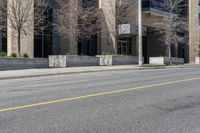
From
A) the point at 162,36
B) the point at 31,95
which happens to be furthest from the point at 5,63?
the point at 162,36

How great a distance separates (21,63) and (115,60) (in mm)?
10784

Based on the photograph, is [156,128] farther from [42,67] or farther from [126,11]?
[126,11]

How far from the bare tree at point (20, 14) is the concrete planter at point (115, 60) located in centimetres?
674

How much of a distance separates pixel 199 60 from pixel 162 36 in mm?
6059

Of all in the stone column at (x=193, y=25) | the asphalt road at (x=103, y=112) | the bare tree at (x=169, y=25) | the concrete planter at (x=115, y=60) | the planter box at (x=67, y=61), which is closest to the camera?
the asphalt road at (x=103, y=112)

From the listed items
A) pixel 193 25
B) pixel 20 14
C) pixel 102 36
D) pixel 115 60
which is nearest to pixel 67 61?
pixel 20 14

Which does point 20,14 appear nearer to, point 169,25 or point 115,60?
point 115,60

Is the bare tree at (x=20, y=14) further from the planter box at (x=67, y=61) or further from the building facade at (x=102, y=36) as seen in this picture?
the planter box at (x=67, y=61)

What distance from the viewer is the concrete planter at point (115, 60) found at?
36991 millimetres

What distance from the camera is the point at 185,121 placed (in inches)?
324

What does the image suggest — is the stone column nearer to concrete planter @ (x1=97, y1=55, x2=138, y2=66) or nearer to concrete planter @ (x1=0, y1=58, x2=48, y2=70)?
concrete planter @ (x1=97, y1=55, x2=138, y2=66)

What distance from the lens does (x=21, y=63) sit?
98.0 feet

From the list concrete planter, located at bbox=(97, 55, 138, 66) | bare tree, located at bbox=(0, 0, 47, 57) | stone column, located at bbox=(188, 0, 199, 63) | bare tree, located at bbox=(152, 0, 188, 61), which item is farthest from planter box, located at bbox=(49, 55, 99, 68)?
stone column, located at bbox=(188, 0, 199, 63)

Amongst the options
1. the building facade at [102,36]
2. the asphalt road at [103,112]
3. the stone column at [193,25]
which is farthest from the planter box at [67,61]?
the stone column at [193,25]
